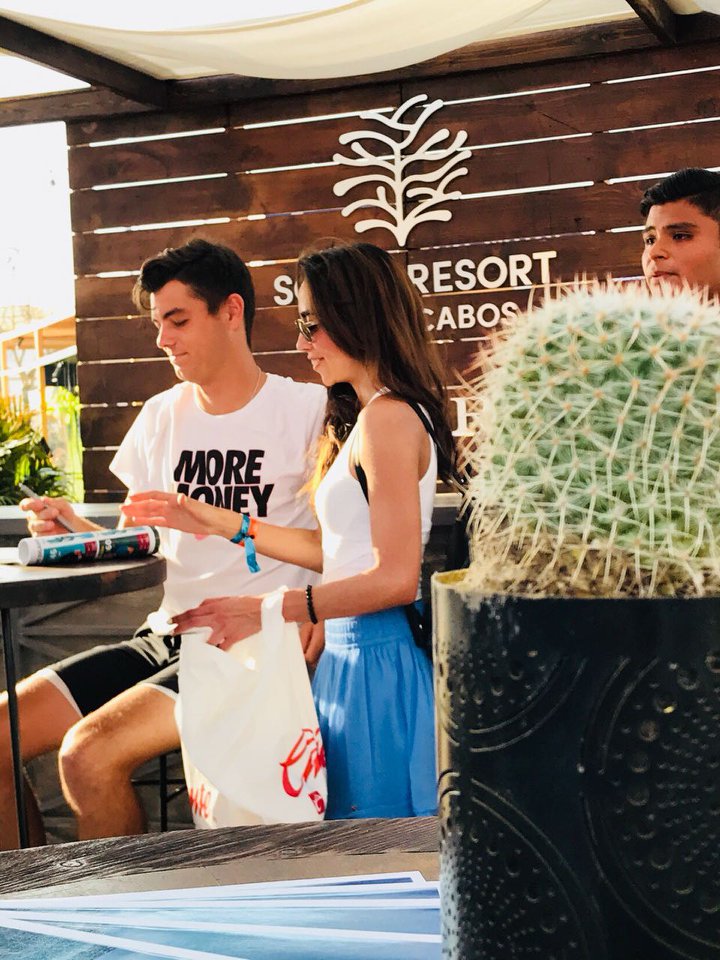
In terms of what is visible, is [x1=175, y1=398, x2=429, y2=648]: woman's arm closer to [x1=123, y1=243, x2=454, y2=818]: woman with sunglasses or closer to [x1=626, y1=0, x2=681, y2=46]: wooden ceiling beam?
[x1=123, y1=243, x2=454, y2=818]: woman with sunglasses

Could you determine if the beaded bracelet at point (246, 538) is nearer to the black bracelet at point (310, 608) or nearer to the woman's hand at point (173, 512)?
the woman's hand at point (173, 512)

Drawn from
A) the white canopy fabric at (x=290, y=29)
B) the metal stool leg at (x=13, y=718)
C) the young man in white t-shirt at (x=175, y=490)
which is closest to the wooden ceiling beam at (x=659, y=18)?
the white canopy fabric at (x=290, y=29)

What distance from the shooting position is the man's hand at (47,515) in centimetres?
290

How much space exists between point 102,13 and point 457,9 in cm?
119

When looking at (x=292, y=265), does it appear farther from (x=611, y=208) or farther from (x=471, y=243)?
(x=611, y=208)

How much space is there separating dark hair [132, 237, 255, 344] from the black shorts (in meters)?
0.91

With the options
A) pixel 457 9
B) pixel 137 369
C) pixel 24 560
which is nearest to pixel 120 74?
pixel 137 369

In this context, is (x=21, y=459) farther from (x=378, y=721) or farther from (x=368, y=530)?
(x=378, y=721)

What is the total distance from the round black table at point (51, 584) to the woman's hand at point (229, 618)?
0.52ft

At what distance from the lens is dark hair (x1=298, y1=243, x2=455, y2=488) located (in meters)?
2.54

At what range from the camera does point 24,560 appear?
8.09 ft

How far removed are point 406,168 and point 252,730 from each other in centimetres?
451

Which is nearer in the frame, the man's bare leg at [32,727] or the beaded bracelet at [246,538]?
the beaded bracelet at [246,538]

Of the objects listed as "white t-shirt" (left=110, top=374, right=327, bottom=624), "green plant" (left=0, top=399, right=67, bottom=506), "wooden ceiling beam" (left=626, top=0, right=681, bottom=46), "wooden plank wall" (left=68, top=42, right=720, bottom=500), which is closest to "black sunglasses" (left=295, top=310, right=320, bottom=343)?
"white t-shirt" (left=110, top=374, right=327, bottom=624)
